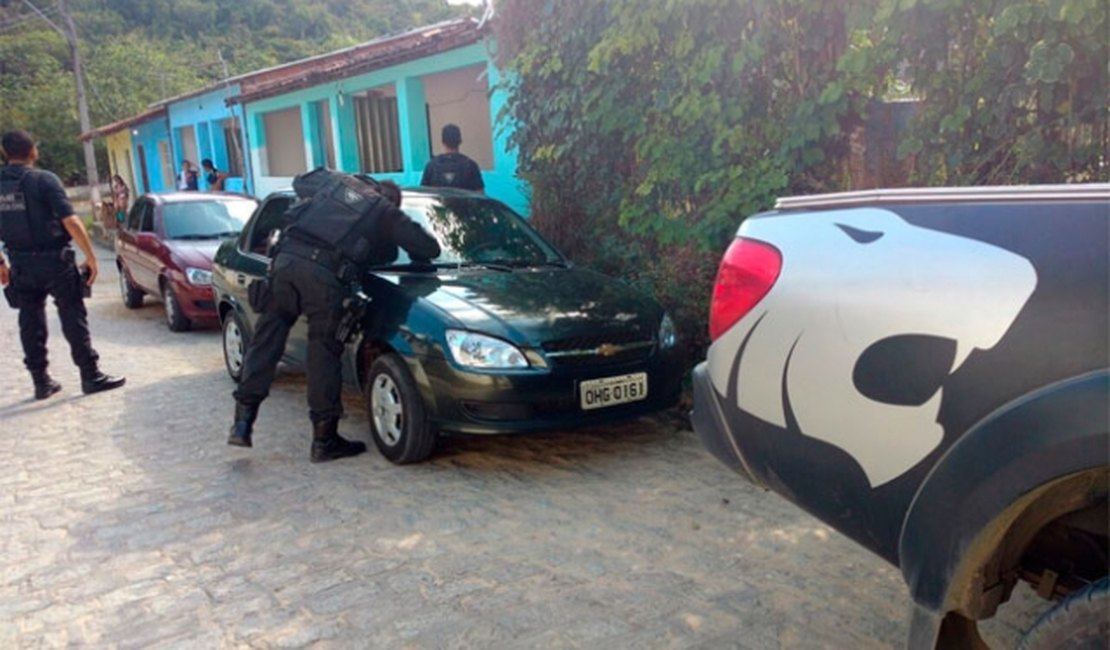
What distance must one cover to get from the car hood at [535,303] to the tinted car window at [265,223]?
1926 millimetres

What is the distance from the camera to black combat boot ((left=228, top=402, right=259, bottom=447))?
495cm

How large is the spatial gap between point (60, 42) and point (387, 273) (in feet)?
173

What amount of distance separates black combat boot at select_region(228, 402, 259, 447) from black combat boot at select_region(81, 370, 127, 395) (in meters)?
2.29

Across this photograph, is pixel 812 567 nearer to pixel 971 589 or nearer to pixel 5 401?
pixel 971 589

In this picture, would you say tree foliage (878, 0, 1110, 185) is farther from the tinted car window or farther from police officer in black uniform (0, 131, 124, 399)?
police officer in black uniform (0, 131, 124, 399)

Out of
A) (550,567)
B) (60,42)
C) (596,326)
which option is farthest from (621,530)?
(60,42)

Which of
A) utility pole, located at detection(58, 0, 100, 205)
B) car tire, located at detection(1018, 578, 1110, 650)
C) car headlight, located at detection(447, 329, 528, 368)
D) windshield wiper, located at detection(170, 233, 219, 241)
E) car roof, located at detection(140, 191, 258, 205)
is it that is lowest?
car tire, located at detection(1018, 578, 1110, 650)

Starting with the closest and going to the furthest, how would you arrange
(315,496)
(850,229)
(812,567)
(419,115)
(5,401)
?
(850,229) → (812,567) → (315,496) → (5,401) → (419,115)

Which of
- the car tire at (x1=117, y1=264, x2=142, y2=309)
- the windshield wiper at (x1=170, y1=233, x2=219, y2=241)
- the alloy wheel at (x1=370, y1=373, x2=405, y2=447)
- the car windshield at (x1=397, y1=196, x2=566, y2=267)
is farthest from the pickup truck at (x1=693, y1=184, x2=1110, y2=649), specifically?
the car tire at (x1=117, y1=264, x2=142, y2=309)

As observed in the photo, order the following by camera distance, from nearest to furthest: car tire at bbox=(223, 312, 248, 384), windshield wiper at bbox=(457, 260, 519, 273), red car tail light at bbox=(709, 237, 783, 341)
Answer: red car tail light at bbox=(709, 237, 783, 341)
windshield wiper at bbox=(457, 260, 519, 273)
car tire at bbox=(223, 312, 248, 384)

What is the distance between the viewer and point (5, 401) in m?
6.55

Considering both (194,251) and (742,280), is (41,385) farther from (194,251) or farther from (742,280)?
(742,280)

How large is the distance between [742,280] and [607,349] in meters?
2.23

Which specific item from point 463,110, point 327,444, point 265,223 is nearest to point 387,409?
point 327,444
